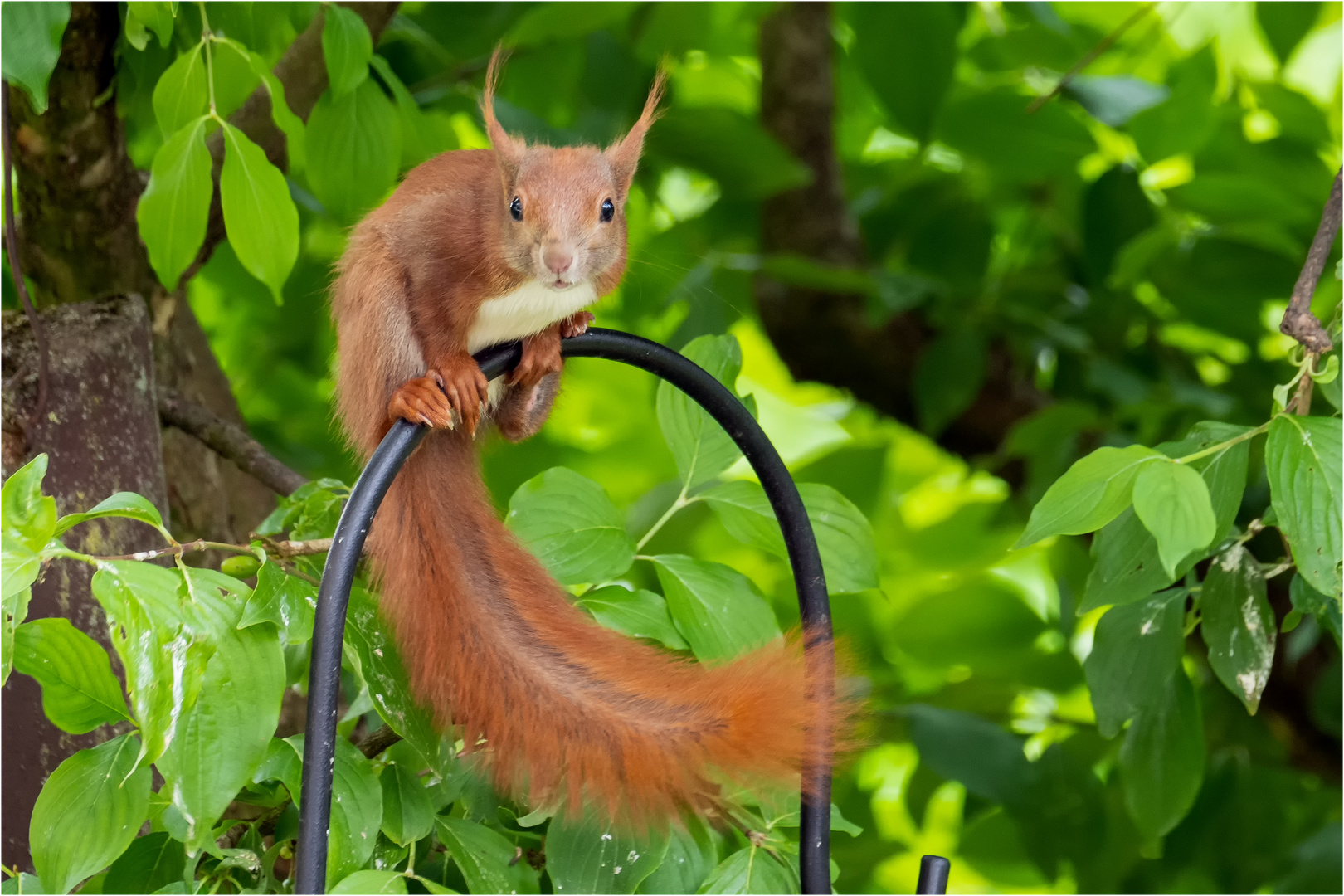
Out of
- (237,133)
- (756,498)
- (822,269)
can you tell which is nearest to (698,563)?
(756,498)

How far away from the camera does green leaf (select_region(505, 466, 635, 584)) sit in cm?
120

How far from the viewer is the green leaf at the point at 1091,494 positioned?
976 mm

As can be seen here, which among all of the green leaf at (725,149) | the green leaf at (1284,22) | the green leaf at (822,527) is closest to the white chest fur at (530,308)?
the green leaf at (822,527)

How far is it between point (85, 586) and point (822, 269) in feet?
4.09

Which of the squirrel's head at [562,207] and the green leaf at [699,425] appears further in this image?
the green leaf at [699,425]

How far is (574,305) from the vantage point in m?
1.20

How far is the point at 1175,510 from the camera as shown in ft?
2.96

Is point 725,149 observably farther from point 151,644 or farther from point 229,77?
point 151,644

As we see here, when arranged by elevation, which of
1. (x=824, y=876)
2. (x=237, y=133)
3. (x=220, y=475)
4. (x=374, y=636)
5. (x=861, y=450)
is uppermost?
(x=861, y=450)

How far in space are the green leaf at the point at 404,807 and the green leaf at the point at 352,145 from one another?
680 mm

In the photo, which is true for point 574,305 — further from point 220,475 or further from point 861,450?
point 861,450

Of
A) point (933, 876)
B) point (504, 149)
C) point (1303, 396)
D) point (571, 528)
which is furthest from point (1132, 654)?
point (504, 149)

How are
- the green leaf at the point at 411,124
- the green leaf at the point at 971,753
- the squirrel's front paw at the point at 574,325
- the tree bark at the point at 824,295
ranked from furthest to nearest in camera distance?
the tree bark at the point at 824,295
the green leaf at the point at 971,753
the green leaf at the point at 411,124
the squirrel's front paw at the point at 574,325

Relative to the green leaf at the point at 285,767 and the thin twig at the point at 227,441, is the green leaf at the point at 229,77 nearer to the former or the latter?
the thin twig at the point at 227,441
